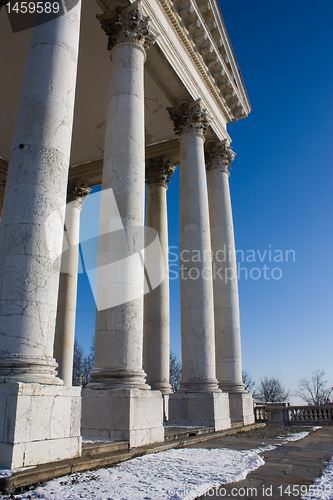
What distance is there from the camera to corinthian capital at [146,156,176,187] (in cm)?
7944

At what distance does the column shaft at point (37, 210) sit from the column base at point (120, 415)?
9178 millimetres

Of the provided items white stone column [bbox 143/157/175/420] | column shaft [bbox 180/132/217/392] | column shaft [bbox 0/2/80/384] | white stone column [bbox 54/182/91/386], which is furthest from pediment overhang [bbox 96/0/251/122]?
white stone column [bbox 54/182/91/386]

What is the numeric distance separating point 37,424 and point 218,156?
63934mm

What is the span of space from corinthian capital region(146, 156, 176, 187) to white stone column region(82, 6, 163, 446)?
108 ft

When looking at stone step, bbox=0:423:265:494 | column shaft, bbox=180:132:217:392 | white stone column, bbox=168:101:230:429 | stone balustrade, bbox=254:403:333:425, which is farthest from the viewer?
stone balustrade, bbox=254:403:333:425

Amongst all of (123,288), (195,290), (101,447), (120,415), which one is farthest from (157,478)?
(195,290)

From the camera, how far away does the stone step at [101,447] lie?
1084 inches

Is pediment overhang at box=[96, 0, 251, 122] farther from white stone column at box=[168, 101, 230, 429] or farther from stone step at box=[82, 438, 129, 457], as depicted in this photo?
stone step at box=[82, 438, 129, 457]

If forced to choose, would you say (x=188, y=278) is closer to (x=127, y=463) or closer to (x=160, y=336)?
(x=160, y=336)

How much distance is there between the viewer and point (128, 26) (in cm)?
4856

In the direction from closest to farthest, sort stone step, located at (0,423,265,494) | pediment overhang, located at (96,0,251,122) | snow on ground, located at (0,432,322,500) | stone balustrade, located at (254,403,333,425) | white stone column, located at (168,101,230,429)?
snow on ground, located at (0,432,322,500)
stone step, located at (0,423,265,494)
white stone column, located at (168,101,230,429)
pediment overhang, located at (96,0,251,122)
stone balustrade, located at (254,403,333,425)

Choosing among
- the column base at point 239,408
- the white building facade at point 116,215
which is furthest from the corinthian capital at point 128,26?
the column base at point 239,408

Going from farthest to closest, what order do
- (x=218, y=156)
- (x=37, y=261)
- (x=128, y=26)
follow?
(x=218, y=156), (x=128, y=26), (x=37, y=261)

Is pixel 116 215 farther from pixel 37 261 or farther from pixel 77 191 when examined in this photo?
pixel 77 191
